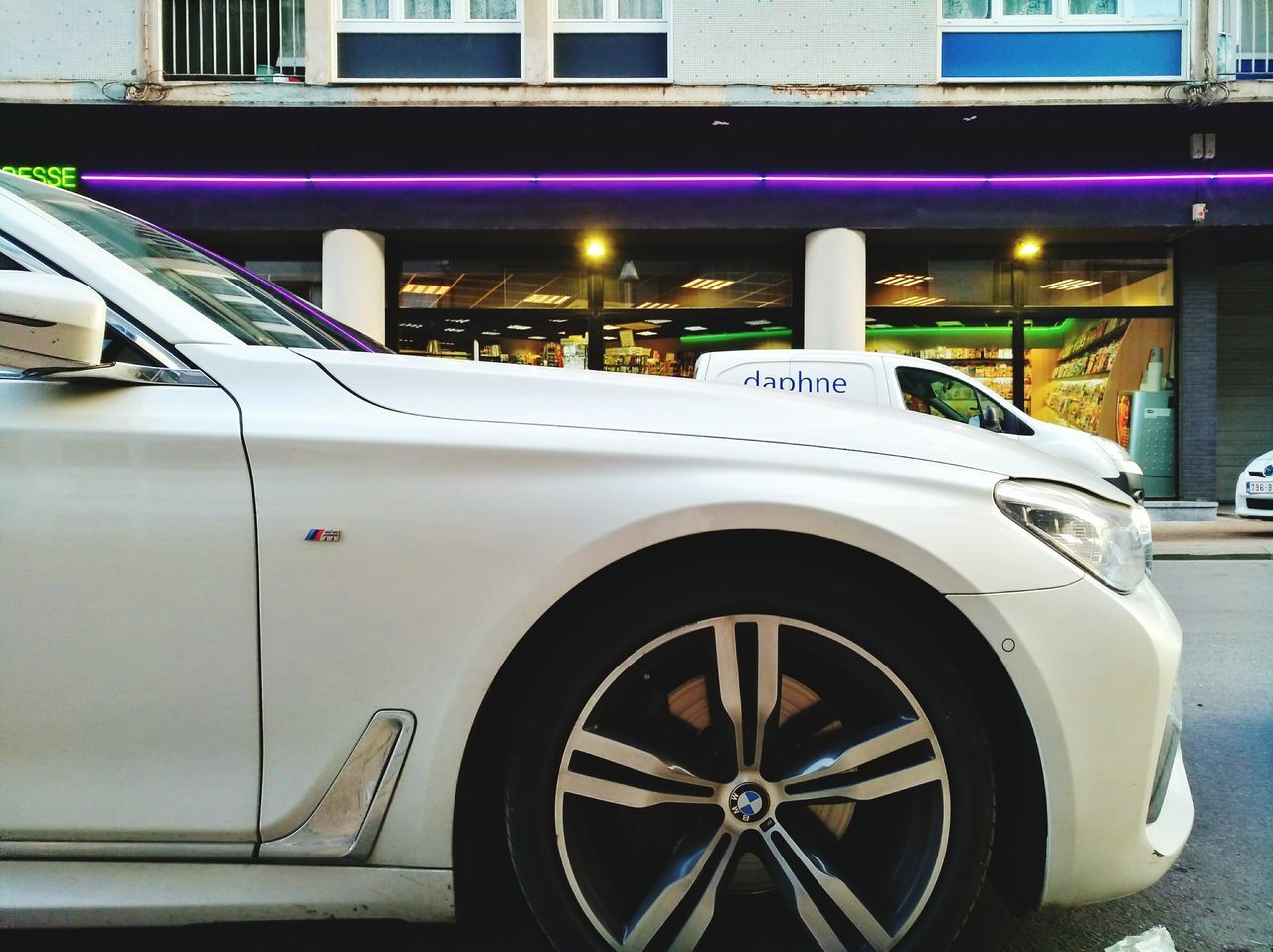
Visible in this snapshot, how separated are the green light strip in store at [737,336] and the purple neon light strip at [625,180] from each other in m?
2.05

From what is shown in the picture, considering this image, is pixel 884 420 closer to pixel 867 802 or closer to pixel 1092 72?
pixel 867 802

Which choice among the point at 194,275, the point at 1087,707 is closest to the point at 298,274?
the point at 194,275

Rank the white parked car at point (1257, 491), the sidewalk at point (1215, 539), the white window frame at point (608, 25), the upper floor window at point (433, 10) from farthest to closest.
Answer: the upper floor window at point (433, 10), the white window frame at point (608, 25), the white parked car at point (1257, 491), the sidewalk at point (1215, 539)

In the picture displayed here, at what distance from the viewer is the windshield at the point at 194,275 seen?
1.92 metres

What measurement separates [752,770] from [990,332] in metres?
12.4

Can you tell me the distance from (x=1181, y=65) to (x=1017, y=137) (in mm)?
Answer: 2146

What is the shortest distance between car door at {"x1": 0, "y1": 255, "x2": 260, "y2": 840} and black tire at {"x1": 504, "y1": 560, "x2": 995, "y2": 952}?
506 mm

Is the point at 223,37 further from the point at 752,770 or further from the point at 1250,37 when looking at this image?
the point at 752,770

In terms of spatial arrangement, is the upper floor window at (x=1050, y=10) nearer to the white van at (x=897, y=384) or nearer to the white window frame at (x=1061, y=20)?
the white window frame at (x=1061, y=20)

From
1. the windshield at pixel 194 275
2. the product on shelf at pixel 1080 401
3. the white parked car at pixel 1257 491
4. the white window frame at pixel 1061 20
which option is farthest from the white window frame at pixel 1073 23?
the windshield at pixel 194 275

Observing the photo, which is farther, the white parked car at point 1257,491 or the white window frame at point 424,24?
the white window frame at point 424,24

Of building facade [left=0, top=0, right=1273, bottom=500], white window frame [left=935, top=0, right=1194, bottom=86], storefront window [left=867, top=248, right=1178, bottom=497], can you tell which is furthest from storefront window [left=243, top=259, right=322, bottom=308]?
white window frame [left=935, top=0, right=1194, bottom=86]

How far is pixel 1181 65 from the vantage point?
459 inches

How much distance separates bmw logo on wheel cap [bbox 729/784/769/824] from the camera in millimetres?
1682
